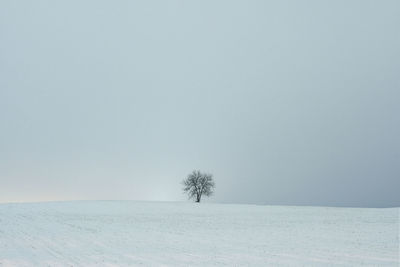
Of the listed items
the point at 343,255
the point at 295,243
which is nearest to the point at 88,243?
the point at 295,243

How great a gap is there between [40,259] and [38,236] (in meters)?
9.12

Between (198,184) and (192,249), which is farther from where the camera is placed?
(198,184)

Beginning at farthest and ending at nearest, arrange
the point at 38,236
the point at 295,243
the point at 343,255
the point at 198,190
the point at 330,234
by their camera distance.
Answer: the point at 198,190, the point at 330,234, the point at 38,236, the point at 295,243, the point at 343,255

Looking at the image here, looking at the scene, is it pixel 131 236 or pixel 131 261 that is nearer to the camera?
pixel 131 261

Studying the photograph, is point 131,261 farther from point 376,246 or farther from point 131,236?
point 376,246

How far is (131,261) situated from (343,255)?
998 cm

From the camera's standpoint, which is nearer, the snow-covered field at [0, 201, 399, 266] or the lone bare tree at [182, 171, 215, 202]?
the snow-covered field at [0, 201, 399, 266]

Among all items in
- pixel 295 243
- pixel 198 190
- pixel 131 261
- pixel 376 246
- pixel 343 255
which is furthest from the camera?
pixel 198 190

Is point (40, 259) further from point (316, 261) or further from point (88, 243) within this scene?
point (316, 261)

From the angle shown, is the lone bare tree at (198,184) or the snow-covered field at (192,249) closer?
the snow-covered field at (192,249)

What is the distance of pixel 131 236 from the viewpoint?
85.5 feet

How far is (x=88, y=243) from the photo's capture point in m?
22.1

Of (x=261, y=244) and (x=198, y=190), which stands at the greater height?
(x=198, y=190)

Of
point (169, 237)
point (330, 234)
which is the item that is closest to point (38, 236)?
point (169, 237)
